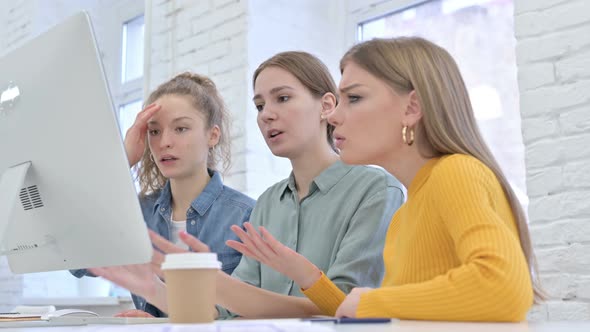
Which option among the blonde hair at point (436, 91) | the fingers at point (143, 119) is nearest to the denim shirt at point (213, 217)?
the fingers at point (143, 119)

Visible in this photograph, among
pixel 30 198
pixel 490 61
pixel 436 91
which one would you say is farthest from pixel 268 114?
pixel 490 61

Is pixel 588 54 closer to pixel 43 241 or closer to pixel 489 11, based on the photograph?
pixel 489 11

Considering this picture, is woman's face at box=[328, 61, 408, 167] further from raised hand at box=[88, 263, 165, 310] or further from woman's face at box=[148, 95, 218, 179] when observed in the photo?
woman's face at box=[148, 95, 218, 179]

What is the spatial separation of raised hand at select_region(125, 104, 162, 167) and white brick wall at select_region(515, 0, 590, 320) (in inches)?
36.0

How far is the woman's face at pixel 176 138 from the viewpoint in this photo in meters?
1.79

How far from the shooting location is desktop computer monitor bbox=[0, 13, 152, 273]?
0.94 metres

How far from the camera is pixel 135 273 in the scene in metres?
1.01

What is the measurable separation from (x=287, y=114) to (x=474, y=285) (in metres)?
0.81

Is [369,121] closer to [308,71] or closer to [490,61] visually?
[308,71]

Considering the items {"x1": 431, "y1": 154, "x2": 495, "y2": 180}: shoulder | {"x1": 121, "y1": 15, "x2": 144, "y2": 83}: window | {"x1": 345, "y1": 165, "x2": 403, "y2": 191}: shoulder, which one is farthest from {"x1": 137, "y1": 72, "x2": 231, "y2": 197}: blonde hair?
{"x1": 121, "y1": 15, "x2": 144, "y2": 83}: window

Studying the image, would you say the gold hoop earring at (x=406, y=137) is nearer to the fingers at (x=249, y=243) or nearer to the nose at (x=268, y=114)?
the fingers at (x=249, y=243)

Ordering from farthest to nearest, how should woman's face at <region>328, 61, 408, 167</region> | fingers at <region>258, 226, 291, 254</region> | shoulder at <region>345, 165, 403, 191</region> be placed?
shoulder at <region>345, 165, 403, 191</region> → woman's face at <region>328, 61, 408, 167</region> → fingers at <region>258, 226, 291, 254</region>

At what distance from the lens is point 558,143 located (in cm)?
157

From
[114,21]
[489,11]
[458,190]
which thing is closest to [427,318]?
[458,190]
